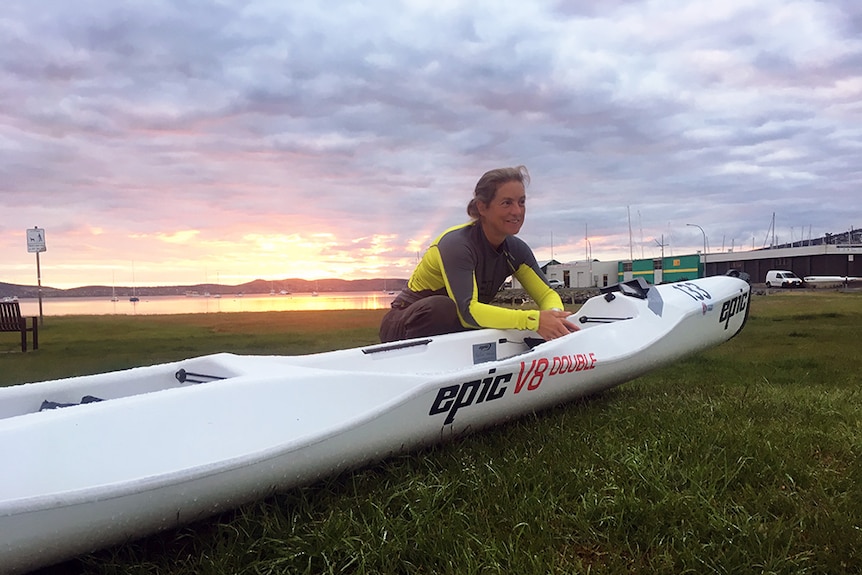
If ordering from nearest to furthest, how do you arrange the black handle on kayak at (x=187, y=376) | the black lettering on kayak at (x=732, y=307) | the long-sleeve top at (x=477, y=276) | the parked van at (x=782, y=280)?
the black handle on kayak at (x=187, y=376) → the long-sleeve top at (x=477, y=276) → the black lettering on kayak at (x=732, y=307) → the parked van at (x=782, y=280)

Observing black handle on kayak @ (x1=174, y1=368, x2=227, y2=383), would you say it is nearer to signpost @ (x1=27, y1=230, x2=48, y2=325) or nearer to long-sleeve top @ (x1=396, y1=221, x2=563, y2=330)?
long-sleeve top @ (x1=396, y1=221, x2=563, y2=330)

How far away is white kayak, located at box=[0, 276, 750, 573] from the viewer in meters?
1.65

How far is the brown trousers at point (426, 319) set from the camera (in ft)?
13.0

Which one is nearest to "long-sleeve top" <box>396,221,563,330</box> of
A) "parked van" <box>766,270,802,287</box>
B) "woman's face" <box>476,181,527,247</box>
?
"woman's face" <box>476,181,527,247</box>

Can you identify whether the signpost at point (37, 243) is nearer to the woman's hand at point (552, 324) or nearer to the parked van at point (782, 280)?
the woman's hand at point (552, 324)

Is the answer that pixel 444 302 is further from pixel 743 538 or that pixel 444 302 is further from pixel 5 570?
pixel 5 570

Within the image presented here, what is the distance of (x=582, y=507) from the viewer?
6.88 ft

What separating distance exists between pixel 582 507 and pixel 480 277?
2.10 metres

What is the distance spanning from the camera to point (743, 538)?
1882 millimetres

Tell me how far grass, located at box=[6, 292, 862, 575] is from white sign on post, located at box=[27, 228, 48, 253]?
14.1 meters

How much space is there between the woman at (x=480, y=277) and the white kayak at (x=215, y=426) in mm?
419

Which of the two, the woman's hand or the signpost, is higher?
the signpost

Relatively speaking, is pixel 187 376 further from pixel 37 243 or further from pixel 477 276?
pixel 37 243

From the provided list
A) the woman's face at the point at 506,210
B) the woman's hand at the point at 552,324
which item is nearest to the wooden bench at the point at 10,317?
the woman's face at the point at 506,210
